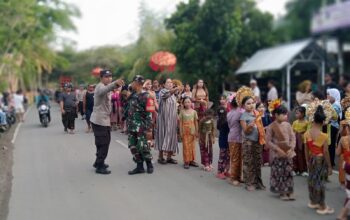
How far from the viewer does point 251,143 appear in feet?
24.8

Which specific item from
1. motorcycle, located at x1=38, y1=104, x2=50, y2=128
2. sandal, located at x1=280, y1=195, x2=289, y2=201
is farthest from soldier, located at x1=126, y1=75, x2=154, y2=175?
motorcycle, located at x1=38, y1=104, x2=50, y2=128

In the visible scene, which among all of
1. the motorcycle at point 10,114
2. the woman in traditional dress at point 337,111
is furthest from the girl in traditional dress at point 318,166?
the motorcycle at point 10,114

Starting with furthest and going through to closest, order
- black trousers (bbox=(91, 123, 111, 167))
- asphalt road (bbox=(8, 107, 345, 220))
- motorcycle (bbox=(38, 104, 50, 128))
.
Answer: motorcycle (bbox=(38, 104, 50, 128)) → black trousers (bbox=(91, 123, 111, 167)) → asphalt road (bbox=(8, 107, 345, 220))

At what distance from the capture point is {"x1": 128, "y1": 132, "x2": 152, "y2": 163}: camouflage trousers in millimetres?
8633

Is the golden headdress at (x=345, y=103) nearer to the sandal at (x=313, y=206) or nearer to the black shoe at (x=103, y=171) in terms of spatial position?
the sandal at (x=313, y=206)

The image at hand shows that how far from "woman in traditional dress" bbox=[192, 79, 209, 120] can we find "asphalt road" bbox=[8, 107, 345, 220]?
1.12m

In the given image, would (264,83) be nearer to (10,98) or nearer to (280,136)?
(10,98)

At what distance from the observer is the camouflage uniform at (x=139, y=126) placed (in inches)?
340

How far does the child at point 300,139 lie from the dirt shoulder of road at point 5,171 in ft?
16.0

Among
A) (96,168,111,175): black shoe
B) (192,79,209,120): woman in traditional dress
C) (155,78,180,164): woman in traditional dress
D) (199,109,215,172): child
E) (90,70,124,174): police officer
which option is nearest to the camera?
(90,70,124,174): police officer

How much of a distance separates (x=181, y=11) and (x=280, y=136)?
18.2 metres

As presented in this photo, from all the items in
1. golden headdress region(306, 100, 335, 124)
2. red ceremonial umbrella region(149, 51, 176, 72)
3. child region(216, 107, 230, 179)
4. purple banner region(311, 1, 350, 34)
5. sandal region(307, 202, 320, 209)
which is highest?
purple banner region(311, 1, 350, 34)

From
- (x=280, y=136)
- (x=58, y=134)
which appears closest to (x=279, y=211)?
(x=280, y=136)

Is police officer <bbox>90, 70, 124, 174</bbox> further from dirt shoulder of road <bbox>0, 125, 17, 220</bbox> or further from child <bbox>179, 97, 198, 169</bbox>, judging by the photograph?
dirt shoulder of road <bbox>0, 125, 17, 220</bbox>
